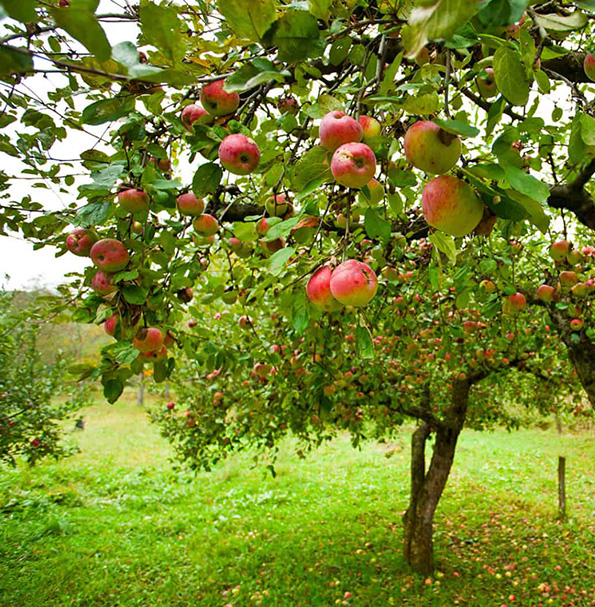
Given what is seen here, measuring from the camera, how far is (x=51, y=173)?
1.52 meters

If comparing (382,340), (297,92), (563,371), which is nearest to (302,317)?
(297,92)

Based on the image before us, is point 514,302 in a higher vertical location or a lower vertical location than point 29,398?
higher

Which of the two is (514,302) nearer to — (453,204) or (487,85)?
(487,85)

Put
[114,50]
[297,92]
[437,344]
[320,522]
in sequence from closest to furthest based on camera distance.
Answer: [114,50] < [297,92] < [437,344] < [320,522]

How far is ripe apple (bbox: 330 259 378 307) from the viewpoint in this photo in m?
0.90

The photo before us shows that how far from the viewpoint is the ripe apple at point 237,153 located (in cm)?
96

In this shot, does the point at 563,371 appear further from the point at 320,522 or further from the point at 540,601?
the point at 320,522

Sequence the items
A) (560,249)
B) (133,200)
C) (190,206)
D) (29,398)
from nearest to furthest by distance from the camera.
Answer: (133,200), (190,206), (560,249), (29,398)

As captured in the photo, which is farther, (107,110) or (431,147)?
(107,110)

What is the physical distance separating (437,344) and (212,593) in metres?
3.95

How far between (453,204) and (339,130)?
0.25 metres

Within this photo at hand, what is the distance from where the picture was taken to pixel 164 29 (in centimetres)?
71

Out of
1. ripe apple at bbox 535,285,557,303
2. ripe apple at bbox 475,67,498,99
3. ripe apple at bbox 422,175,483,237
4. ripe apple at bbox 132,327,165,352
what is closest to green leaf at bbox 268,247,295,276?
ripe apple at bbox 422,175,483,237

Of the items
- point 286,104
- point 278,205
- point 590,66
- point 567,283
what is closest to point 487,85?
point 590,66
